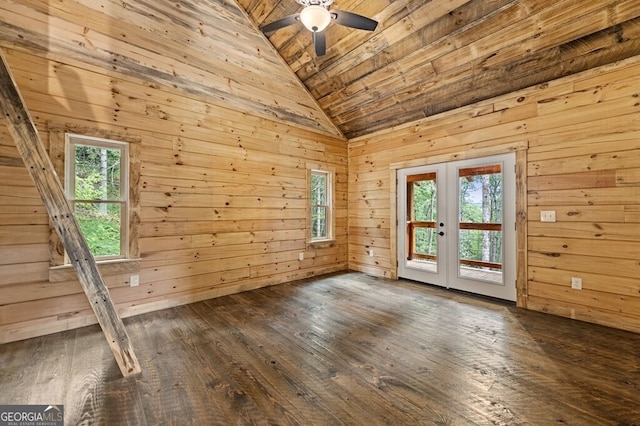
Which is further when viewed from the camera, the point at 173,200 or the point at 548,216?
the point at 173,200

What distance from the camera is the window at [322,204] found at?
5.44m

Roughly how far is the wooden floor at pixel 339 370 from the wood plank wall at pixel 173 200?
1.31 feet

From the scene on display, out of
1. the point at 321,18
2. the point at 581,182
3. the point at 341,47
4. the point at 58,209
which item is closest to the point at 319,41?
the point at 321,18

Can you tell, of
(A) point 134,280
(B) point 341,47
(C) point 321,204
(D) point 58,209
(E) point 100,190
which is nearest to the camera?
(D) point 58,209

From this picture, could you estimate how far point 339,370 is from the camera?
2125 millimetres

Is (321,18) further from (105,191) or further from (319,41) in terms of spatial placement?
(105,191)

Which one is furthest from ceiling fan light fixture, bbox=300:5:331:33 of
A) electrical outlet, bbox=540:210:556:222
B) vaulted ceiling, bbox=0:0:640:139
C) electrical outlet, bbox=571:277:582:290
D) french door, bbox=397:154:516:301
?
electrical outlet, bbox=571:277:582:290

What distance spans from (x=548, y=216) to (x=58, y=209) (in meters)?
4.92

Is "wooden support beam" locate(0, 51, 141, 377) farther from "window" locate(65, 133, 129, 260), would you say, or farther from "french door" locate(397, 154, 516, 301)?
"french door" locate(397, 154, 516, 301)

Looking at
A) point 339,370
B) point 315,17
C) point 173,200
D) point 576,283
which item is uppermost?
point 315,17

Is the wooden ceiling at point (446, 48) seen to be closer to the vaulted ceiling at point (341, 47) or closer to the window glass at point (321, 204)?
the vaulted ceiling at point (341, 47)

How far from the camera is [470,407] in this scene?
5.63 feet

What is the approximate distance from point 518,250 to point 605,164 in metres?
1.28

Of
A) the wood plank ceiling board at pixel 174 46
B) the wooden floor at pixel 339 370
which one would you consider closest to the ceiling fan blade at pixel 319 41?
the wood plank ceiling board at pixel 174 46
